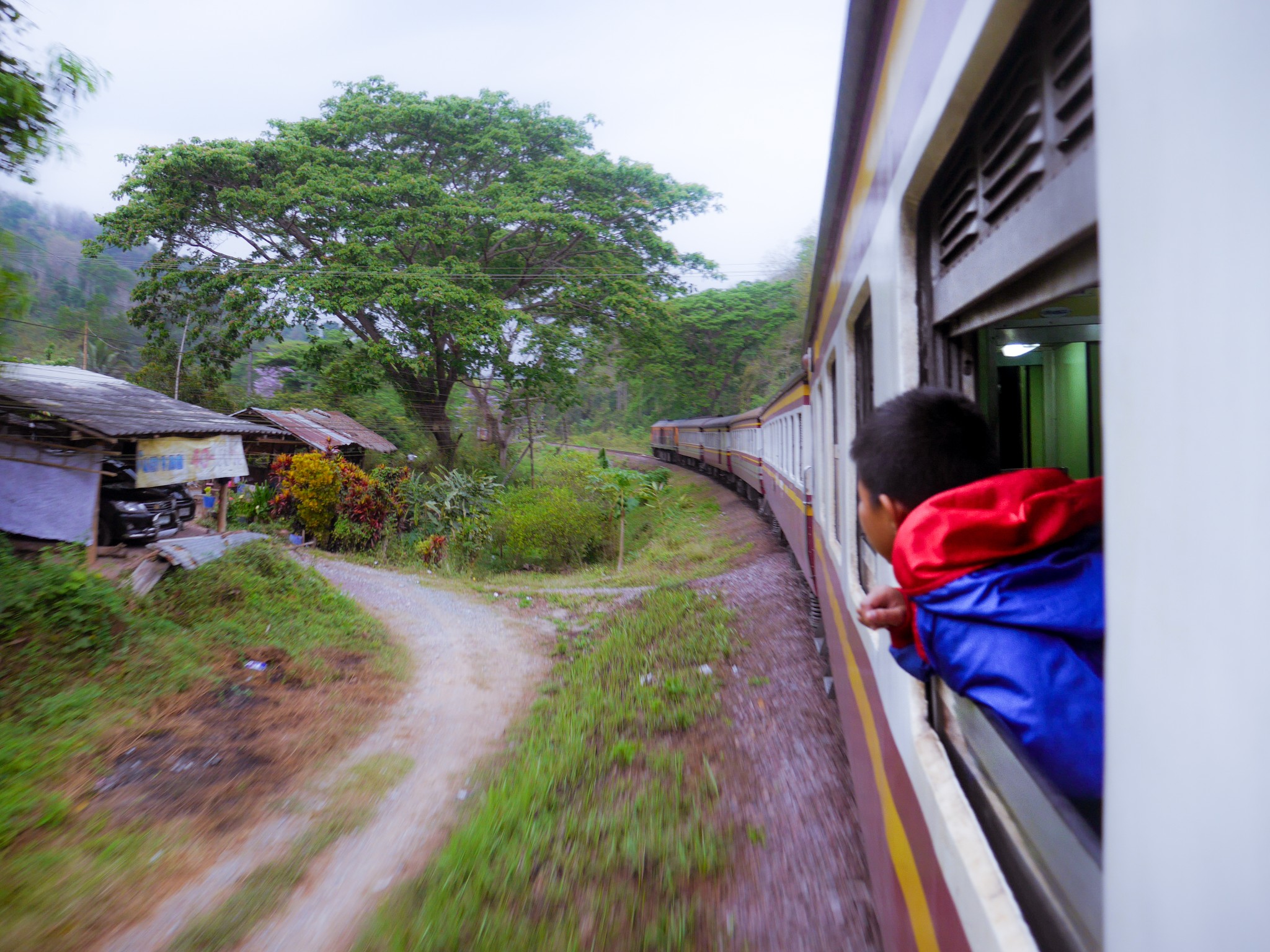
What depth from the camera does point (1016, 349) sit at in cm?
197

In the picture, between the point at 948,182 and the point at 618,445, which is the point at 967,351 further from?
the point at 618,445

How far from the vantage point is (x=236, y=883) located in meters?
3.63

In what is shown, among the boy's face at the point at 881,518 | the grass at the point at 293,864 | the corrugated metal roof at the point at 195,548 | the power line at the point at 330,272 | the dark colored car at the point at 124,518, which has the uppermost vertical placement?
the power line at the point at 330,272

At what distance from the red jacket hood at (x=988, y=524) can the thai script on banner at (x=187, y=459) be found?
27.6 feet

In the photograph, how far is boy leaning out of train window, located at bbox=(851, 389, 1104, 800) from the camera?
2.96ft

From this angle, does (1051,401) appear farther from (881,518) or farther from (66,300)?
(66,300)

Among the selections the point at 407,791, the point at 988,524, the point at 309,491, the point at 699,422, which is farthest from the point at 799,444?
the point at 699,422

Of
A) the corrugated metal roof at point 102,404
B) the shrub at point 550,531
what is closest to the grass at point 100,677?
the corrugated metal roof at point 102,404

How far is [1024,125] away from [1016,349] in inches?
42.8

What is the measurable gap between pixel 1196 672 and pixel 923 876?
109 centimetres

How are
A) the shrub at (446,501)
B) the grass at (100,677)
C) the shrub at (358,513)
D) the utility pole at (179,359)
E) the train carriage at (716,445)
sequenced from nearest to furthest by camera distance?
the grass at (100,677)
the shrub at (358,513)
the shrub at (446,501)
the utility pole at (179,359)
the train carriage at (716,445)

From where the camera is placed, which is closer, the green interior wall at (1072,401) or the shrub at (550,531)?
the green interior wall at (1072,401)

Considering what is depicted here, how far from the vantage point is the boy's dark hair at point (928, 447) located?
50.3 inches

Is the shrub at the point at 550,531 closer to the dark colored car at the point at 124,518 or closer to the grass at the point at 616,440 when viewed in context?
the dark colored car at the point at 124,518
